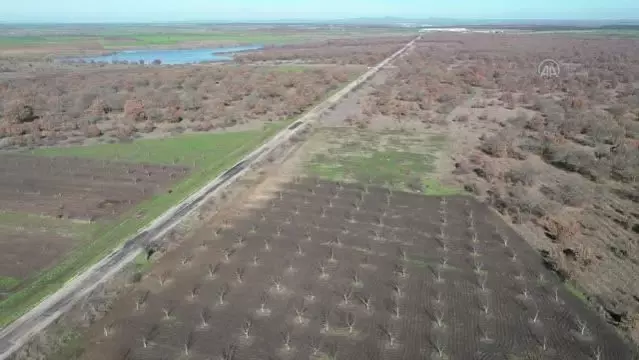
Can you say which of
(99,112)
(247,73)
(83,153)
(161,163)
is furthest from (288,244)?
Result: (247,73)

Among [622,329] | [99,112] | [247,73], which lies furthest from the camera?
[247,73]

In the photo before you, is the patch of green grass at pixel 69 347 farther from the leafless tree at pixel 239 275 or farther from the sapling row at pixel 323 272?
the sapling row at pixel 323 272

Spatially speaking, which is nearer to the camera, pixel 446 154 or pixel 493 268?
pixel 493 268

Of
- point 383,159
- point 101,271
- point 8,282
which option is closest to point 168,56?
point 383,159

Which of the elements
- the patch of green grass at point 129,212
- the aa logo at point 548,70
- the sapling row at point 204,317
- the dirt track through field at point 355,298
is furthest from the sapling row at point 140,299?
the aa logo at point 548,70

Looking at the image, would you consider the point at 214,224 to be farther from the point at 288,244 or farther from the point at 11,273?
the point at 11,273

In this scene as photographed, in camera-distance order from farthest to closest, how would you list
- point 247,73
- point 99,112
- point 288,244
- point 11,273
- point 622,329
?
1. point 247,73
2. point 99,112
3. point 288,244
4. point 11,273
5. point 622,329

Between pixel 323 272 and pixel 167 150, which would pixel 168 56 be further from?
pixel 323 272
